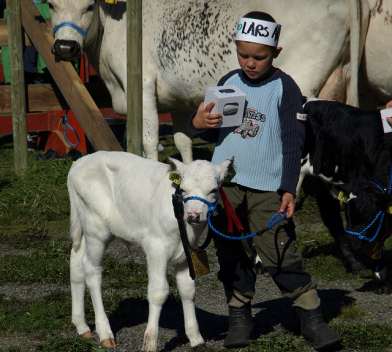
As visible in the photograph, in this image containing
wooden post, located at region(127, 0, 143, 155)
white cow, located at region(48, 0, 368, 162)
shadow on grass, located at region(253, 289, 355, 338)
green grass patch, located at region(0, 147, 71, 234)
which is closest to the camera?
shadow on grass, located at region(253, 289, 355, 338)

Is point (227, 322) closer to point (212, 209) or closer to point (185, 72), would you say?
point (212, 209)

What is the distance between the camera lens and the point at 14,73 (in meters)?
11.7

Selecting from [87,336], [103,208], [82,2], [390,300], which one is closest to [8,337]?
[87,336]

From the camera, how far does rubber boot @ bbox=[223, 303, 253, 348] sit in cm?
617

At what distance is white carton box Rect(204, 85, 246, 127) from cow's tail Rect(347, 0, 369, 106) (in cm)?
342

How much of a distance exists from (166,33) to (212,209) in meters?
5.28

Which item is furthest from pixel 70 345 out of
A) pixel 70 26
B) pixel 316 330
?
pixel 70 26

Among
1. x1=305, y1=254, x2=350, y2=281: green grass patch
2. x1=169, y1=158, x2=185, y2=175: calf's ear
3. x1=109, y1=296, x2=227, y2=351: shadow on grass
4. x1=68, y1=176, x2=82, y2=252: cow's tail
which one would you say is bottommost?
x1=305, y1=254, x2=350, y2=281: green grass patch

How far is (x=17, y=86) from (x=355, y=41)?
4.08 m

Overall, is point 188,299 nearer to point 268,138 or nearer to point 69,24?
point 268,138

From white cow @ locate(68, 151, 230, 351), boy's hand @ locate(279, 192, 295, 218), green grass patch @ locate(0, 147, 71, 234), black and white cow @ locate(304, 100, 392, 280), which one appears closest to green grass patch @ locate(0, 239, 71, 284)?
green grass patch @ locate(0, 147, 71, 234)

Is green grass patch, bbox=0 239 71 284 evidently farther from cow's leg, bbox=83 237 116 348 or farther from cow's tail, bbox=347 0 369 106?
cow's tail, bbox=347 0 369 106

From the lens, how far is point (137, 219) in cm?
608

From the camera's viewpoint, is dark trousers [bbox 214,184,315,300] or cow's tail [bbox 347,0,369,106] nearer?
dark trousers [bbox 214,184,315,300]
